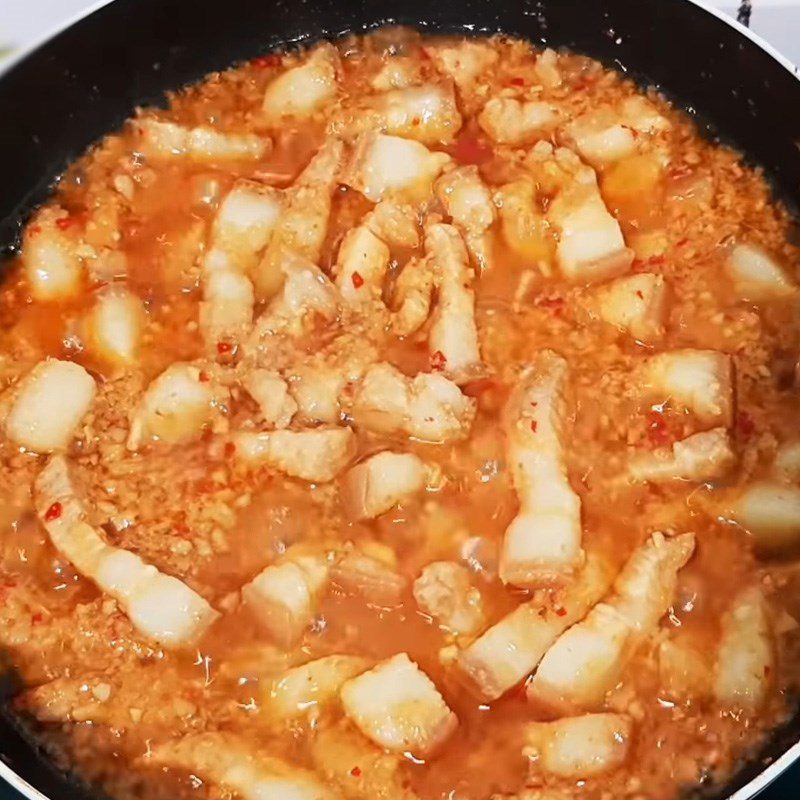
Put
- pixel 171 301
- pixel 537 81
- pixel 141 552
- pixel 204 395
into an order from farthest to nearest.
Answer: pixel 537 81 → pixel 171 301 → pixel 204 395 → pixel 141 552

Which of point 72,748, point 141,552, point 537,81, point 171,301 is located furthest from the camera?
point 537,81

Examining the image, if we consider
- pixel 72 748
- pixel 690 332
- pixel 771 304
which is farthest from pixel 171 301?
pixel 771 304

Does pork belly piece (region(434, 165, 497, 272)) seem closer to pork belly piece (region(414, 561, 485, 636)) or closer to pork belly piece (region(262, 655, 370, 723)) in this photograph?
pork belly piece (region(414, 561, 485, 636))

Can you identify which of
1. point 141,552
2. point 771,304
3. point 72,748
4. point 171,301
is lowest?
point 771,304

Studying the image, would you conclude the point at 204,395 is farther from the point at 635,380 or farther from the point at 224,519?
the point at 635,380

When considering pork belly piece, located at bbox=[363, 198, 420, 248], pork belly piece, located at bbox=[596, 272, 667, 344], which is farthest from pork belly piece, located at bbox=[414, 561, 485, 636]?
pork belly piece, located at bbox=[363, 198, 420, 248]

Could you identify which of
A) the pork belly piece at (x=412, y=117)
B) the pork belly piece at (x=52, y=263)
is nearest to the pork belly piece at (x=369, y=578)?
the pork belly piece at (x=52, y=263)
